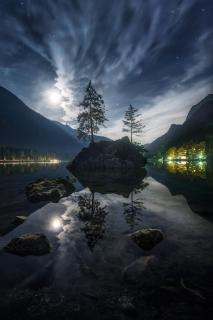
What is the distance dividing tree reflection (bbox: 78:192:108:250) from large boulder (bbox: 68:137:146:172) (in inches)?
1280

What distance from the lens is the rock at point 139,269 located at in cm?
444

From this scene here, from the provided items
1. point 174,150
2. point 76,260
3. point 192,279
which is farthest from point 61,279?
point 174,150

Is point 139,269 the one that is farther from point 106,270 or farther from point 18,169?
point 18,169

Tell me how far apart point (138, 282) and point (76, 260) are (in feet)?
6.17

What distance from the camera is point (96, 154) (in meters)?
47.2

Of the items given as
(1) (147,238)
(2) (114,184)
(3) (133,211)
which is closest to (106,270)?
(1) (147,238)

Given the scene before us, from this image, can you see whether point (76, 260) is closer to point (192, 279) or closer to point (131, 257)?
point (131, 257)

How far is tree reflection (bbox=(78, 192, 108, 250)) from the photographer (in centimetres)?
707

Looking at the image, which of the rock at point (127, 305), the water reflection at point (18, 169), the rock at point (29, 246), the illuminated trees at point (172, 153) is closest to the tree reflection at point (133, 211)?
the rock at point (29, 246)

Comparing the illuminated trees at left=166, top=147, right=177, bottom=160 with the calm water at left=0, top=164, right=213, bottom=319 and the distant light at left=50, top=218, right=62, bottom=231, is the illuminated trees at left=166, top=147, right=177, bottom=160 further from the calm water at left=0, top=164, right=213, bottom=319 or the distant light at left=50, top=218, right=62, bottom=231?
the distant light at left=50, top=218, right=62, bottom=231

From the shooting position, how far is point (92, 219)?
9.27 meters

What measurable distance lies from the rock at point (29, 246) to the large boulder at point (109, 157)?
39201mm

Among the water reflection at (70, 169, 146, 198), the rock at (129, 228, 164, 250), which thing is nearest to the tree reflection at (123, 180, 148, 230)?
the rock at (129, 228, 164, 250)

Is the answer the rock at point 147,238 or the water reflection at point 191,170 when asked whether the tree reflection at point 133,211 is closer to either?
the rock at point 147,238
